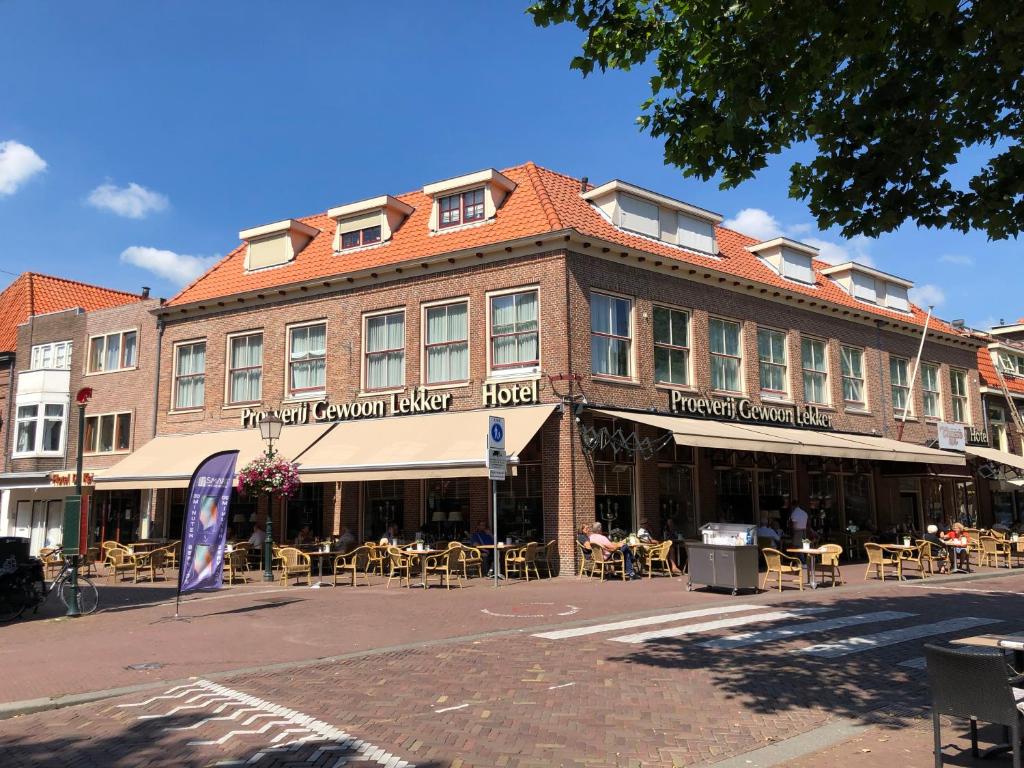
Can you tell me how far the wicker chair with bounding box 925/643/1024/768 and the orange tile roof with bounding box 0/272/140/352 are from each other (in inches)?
1298

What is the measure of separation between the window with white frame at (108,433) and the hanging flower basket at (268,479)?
10.3m

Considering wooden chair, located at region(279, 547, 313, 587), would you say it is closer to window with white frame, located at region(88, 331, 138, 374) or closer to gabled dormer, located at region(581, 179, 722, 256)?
gabled dormer, located at region(581, 179, 722, 256)

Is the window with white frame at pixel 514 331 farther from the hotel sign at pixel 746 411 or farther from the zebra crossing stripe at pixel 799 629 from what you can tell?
the zebra crossing stripe at pixel 799 629

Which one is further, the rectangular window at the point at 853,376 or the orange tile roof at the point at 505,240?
the rectangular window at the point at 853,376

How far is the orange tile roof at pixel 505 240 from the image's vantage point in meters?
20.2

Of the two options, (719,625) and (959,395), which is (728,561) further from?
(959,395)

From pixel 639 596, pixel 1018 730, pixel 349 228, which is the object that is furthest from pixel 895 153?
pixel 349 228

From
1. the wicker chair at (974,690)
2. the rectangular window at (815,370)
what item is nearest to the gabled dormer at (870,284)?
the rectangular window at (815,370)

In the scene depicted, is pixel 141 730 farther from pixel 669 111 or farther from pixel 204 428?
pixel 204 428

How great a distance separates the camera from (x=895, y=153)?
7309mm

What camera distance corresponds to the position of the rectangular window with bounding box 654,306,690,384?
2078cm

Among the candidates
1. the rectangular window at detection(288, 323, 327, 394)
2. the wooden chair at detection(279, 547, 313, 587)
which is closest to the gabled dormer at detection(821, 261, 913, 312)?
the rectangular window at detection(288, 323, 327, 394)

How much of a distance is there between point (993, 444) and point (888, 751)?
32.6 meters

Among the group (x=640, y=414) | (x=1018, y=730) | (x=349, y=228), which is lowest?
(x=1018, y=730)
